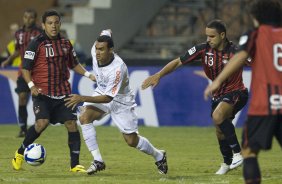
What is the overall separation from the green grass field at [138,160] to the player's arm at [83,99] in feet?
3.19

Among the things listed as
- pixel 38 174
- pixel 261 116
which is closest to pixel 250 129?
pixel 261 116

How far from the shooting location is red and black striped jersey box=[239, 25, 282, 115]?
859cm

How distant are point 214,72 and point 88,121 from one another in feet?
6.29

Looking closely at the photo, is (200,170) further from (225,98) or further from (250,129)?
(250,129)

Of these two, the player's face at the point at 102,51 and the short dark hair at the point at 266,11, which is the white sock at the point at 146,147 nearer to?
the player's face at the point at 102,51

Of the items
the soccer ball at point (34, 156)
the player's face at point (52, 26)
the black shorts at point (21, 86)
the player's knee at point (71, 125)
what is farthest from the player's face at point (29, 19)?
the soccer ball at point (34, 156)

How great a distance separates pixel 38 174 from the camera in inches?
471

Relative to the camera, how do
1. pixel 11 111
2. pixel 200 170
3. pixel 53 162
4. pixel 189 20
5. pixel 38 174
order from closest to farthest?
pixel 38 174 → pixel 200 170 → pixel 53 162 → pixel 11 111 → pixel 189 20

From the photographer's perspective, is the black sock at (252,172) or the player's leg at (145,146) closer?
the black sock at (252,172)

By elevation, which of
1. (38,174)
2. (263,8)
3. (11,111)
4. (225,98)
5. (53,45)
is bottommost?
(11,111)

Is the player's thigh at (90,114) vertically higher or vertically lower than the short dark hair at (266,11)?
lower

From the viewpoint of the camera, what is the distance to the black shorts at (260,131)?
8523 millimetres

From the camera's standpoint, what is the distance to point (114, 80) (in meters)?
11.7

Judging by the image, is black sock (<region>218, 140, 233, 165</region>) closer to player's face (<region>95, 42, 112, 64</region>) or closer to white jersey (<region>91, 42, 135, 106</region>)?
white jersey (<region>91, 42, 135, 106</region>)
